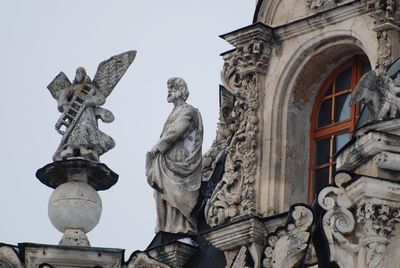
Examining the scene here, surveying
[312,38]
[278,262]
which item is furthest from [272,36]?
[278,262]

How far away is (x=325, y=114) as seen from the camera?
1905 inches

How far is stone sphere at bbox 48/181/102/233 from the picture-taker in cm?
4784

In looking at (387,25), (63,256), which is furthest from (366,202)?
(63,256)

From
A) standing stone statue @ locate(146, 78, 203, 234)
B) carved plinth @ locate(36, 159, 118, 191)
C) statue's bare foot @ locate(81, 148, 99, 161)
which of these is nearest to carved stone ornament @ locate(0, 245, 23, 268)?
carved plinth @ locate(36, 159, 118, 191)

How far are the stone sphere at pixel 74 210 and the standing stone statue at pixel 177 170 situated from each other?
A: 164cm

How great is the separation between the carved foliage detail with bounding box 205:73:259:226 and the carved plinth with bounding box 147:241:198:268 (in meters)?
0.59

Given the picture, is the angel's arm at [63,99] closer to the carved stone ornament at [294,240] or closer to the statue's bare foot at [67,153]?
the statue's bare foot at [67,153]

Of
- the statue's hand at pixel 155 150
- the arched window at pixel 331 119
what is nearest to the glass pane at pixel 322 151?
the arched window at pixel 331 119

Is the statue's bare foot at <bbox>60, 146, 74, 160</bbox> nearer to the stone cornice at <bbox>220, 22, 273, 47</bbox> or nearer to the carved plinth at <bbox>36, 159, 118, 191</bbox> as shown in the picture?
the carved plinth at <bbox>36, 159, 118, 191</bbox>

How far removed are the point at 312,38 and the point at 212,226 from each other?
2934mm

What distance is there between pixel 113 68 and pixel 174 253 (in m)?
2.93

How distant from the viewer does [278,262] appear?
44594 millimetres

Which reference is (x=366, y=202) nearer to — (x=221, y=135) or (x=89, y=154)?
(x=89, y=154)

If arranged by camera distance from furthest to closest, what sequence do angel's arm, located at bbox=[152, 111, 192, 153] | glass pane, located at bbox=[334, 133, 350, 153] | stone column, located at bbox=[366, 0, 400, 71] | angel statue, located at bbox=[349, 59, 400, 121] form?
angel's arm, located at bbox=[152, 111, 192, 153], glass pane, located at bbox=[334, 133, 350, 153], stone column, located at bbox=[366, 0, 400, 71], angel statue, located at bbox=[349, 59, 400, 121]
